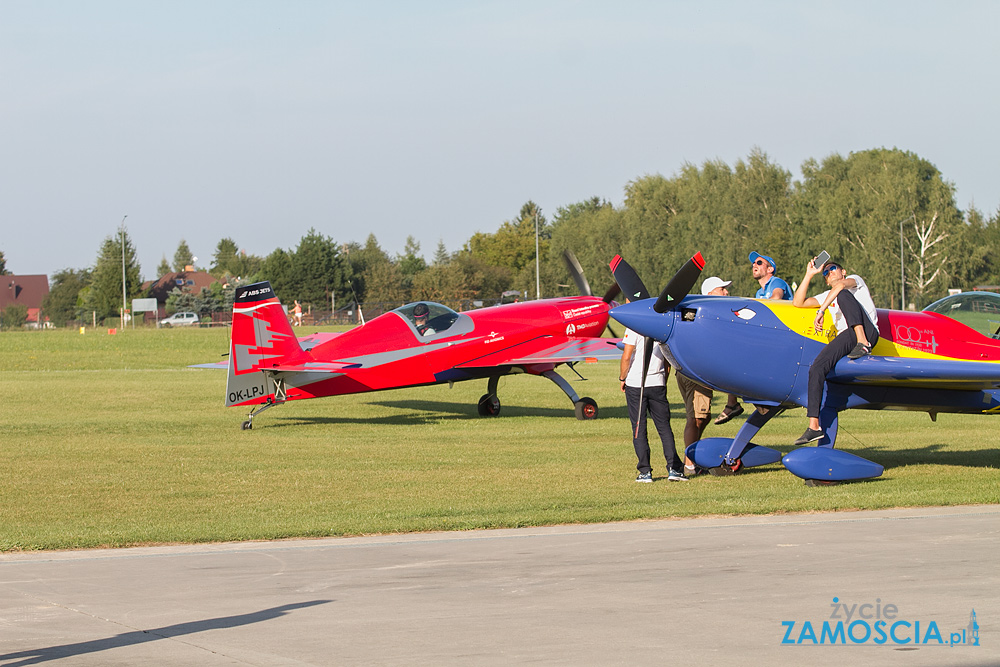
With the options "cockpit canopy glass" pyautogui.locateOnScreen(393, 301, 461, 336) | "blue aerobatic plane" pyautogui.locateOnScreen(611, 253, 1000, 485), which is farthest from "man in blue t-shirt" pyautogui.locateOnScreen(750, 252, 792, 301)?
"cockpit canopy glass" pyautogui.locateOnScreen(393, 301, 461, 336)

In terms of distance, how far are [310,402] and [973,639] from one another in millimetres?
19021

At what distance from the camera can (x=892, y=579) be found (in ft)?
19.9

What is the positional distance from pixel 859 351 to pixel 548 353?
365 inches

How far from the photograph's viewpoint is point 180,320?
9631cm

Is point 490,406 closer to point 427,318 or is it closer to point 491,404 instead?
point 491,404

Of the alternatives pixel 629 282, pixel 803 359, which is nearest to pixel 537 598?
pixel 803 359

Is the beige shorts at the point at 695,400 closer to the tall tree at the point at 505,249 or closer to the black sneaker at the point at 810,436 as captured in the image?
the black sneaker at the point at 810,436

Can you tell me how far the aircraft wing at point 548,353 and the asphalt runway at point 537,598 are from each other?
34.1 feet

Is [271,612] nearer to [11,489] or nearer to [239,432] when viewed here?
[11,489]

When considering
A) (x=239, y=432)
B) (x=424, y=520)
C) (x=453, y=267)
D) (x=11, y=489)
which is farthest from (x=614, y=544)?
(x=453, y=267)

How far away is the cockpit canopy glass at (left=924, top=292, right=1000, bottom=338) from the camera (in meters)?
11.9

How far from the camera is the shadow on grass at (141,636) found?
477 cm

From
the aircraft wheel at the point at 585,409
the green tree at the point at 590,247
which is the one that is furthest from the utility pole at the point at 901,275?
the aircraft wheel at the point at 585,409

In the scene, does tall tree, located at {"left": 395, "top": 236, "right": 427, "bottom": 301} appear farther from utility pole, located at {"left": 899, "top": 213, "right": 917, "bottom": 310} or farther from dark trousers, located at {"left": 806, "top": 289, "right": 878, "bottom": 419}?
dark trousers, located at {"left": 806, "top": 289, "right": 878, "bottom": 419}
